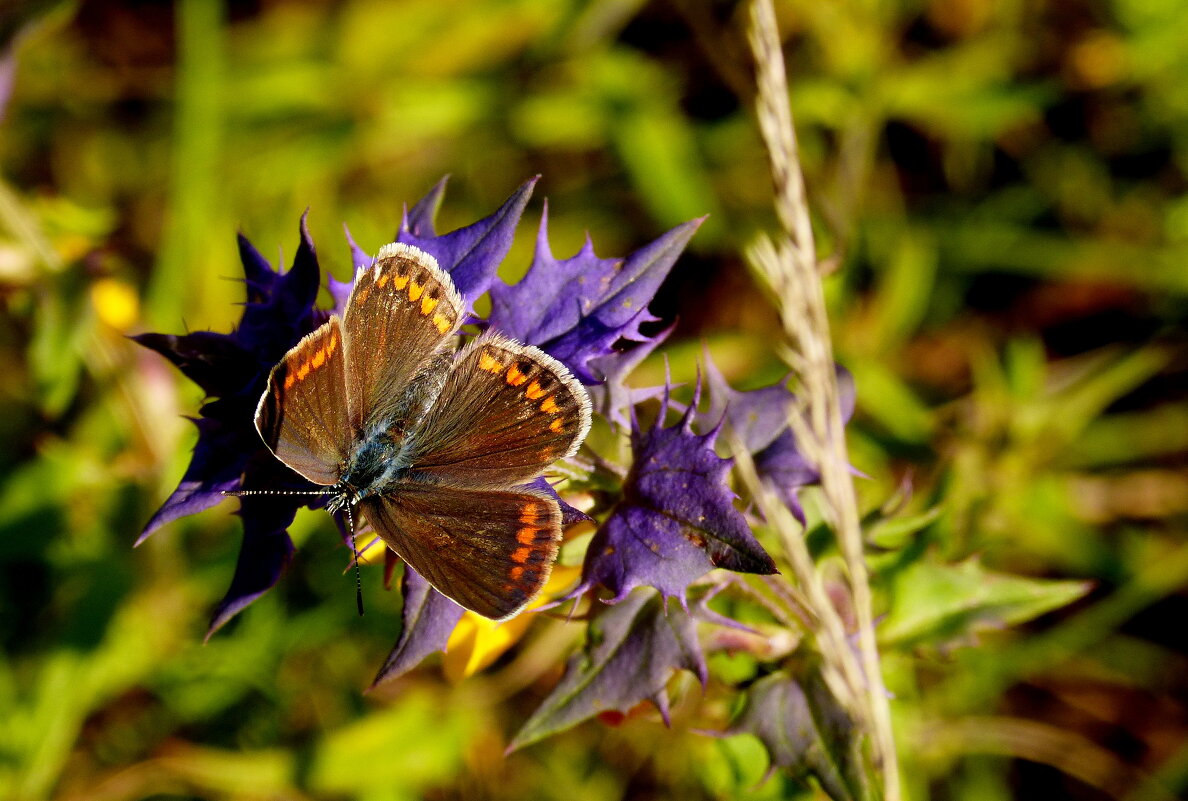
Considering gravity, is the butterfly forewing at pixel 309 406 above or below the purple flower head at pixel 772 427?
above

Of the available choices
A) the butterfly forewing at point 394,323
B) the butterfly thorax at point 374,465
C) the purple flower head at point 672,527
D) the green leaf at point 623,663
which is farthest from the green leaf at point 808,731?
the butterfly forewing at point 394,323

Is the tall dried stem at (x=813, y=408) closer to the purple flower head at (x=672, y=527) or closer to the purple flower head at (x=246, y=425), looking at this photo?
the purple flower head at (x=672, y=527)

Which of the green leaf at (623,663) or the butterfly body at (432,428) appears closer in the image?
the butterfly body at (432,428)

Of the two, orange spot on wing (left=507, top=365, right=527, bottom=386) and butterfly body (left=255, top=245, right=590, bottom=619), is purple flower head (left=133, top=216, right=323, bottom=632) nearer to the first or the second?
butterfly body (left=255, top=245, right=590, bottom=619)

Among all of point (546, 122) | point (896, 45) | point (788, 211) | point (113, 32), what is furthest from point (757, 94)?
point (113, 32)

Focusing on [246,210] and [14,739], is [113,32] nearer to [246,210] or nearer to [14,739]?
[246,210]
